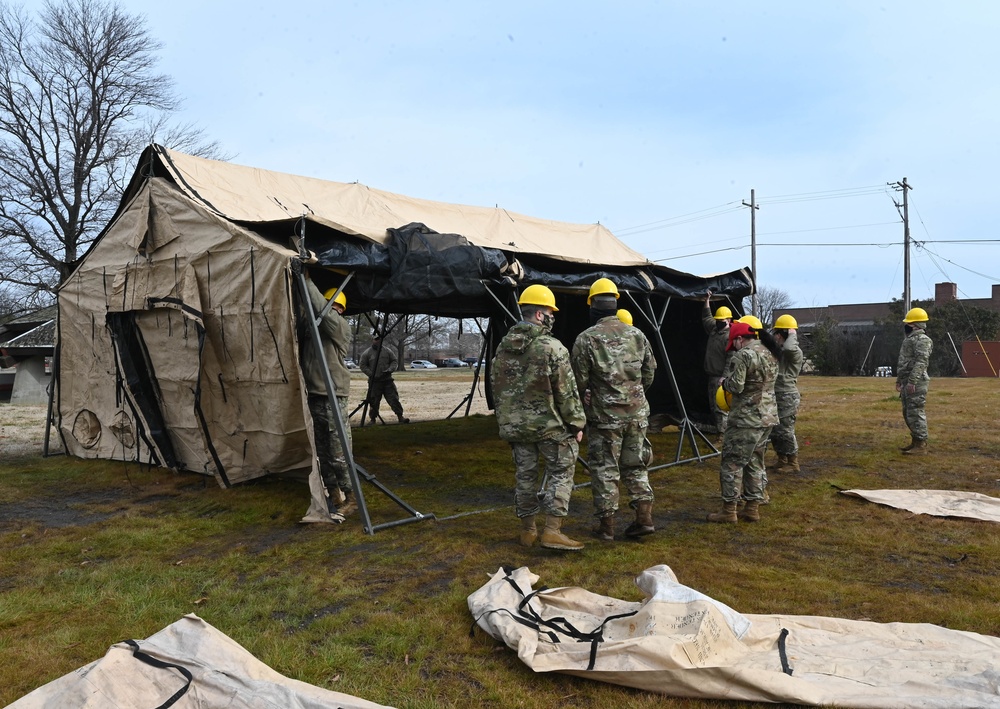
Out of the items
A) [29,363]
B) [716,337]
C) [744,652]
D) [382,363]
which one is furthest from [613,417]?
[29,363]

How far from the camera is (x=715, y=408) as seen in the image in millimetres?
10367

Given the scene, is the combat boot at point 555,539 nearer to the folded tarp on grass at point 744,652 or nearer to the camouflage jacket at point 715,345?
the folded tarp on grass at point 744,652

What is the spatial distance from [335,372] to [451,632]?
3.05 metres

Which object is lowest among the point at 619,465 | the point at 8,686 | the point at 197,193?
the point at 8,686

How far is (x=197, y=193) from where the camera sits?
22.7 ft

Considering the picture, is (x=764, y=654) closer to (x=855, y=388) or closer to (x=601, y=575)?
(x=601, y=575)

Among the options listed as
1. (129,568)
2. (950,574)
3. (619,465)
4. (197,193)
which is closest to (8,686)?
(129,568)

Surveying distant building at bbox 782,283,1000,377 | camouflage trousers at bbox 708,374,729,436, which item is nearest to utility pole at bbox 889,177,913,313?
distant building at bbox 782,283,1000,377

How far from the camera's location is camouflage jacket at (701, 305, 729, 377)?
9.57m

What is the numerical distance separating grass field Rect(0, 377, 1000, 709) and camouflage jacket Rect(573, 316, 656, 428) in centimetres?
102

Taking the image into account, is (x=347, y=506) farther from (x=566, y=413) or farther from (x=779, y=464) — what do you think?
(x=779, y=464)

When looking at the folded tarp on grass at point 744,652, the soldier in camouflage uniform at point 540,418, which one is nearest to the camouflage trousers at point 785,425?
the soldier in camouflage uniform at point 540,418

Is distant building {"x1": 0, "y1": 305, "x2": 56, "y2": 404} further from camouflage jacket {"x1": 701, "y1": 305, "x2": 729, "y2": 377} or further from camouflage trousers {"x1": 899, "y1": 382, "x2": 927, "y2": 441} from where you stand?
camouflage trousers {"x1": 899, "y1": 382, "x2": 927, "y2": 441}

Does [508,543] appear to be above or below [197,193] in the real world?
below
